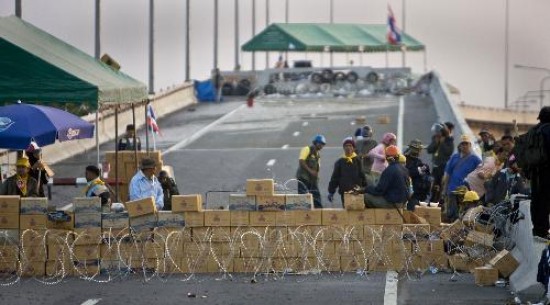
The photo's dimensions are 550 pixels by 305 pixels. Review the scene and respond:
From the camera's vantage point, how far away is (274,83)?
8138cm

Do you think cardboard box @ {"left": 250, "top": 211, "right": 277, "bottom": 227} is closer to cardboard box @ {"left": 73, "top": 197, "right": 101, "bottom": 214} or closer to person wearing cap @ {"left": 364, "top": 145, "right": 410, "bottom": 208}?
person wearing cap @ {"left": 364, "top": 145, "right": 410, "bottom": 208}

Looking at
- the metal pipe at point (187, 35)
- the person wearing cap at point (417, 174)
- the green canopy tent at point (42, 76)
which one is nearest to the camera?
the green canopy tent at point (42, 76)

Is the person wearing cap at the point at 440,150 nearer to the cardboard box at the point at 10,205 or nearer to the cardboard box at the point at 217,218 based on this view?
the cardboard box at the point at 217,218

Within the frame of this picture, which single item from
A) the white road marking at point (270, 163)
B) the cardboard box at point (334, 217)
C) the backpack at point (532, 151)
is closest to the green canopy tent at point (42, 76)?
the cardboard box at point (334, 217)

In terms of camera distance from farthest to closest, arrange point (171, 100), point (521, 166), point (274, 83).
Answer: point (274, 83) → point (171, 100) → point (521, 166)

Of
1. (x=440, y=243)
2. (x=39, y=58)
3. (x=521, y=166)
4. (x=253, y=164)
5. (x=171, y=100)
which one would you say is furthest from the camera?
(x=171, y=100)

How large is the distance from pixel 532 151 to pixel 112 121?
33.9 meters

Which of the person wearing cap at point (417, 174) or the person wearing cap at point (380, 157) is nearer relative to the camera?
the person wearing cap at point (417, 174)

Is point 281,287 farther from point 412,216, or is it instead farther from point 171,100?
point 171,100

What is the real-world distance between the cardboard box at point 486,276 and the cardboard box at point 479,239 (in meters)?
1.06

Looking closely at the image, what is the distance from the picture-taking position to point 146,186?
910 inches

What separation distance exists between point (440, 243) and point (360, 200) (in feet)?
3.72

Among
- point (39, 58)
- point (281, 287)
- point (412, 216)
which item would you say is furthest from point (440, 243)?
point (39, 58)

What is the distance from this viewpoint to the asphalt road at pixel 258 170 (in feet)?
61.7
